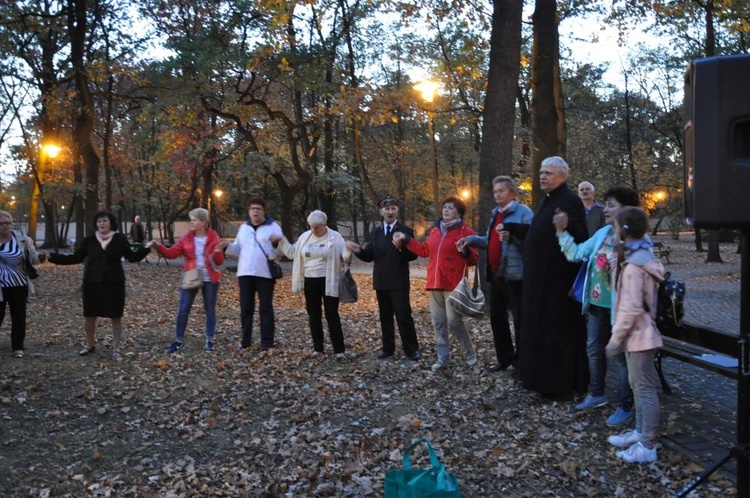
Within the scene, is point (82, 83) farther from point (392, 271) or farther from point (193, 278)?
point (392, 271)

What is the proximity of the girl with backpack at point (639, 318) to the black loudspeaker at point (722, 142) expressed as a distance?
1534 mm

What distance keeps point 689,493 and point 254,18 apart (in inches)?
619

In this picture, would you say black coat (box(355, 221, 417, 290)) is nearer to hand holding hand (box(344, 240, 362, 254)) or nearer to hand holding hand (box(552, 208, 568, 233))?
hand holding hand (box(344, 240, 362, 254))

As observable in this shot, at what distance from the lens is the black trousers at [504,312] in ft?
23.0

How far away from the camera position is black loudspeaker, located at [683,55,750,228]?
10.9 feet

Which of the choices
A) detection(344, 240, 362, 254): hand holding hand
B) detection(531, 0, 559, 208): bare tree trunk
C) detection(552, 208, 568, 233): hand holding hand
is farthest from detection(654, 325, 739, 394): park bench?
detection(531, 0, 559, 208): bare tree trunk

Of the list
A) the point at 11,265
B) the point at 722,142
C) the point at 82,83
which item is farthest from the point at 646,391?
the point at 82,83

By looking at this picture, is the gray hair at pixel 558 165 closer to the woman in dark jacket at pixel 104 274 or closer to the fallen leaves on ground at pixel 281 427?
the fallen leaves on ground at pixel 281 427

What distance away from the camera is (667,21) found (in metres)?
14.5

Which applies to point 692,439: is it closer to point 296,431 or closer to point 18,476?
point 296,431

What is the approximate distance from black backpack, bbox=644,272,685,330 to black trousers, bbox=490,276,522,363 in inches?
76.5

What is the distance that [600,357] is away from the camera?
596 centimetres

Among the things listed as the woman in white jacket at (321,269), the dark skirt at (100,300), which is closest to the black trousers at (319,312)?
the woman in white jacket at (321,269)

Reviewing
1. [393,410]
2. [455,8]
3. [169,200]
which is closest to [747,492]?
[393,410]
